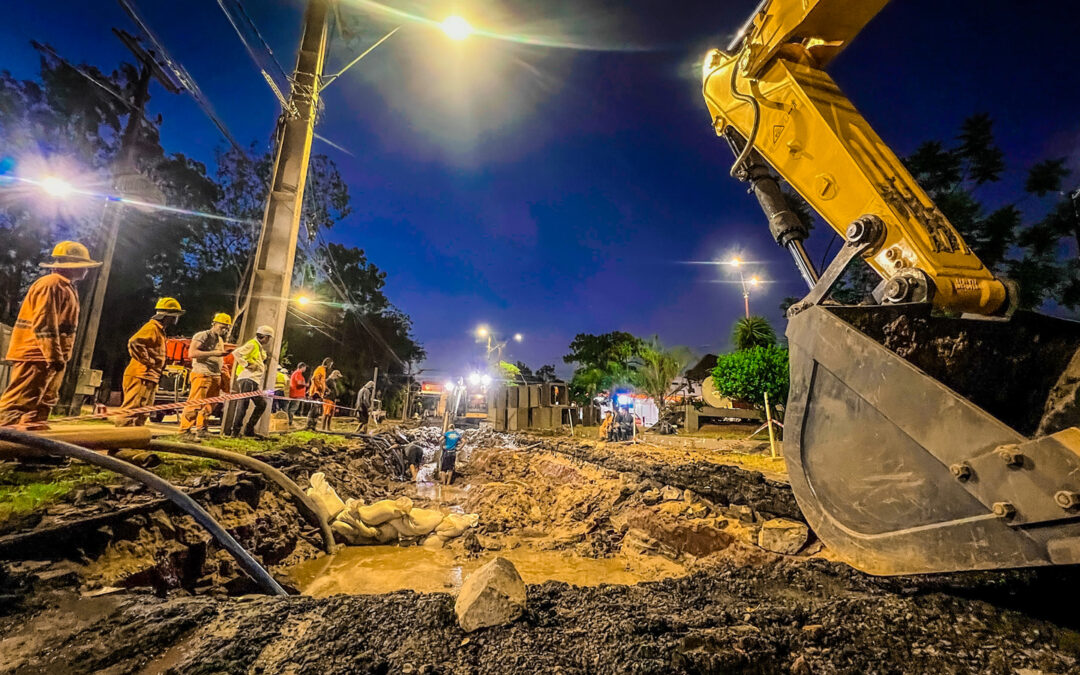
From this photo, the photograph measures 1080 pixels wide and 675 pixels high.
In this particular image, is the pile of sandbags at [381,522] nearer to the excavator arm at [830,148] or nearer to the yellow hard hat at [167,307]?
the yellow hard hat at [167,307]

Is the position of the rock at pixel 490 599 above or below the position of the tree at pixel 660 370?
below

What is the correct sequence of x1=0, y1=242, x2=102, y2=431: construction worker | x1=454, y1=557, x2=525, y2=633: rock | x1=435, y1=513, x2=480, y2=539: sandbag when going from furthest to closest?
x1=435, y1=513, x2=480, y2=539: sandbag, x1=0, y1=242, x2=102, y2=431: construction worker, x1=454, y1=557, x2=525, y2=633: rock

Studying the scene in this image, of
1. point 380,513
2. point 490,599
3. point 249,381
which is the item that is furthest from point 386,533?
point 249,381

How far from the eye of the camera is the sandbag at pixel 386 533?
5348 mm

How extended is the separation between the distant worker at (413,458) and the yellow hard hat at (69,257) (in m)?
8.30

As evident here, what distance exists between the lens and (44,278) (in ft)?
13.8

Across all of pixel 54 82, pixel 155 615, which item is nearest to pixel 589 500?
pixel 155 615

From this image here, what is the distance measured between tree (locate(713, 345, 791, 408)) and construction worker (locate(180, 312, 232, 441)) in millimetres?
16225

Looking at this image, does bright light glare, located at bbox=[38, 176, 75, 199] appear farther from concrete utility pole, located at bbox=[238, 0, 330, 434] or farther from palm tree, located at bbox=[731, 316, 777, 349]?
palm tree, located at bbox=[731, 316, 777, 349]

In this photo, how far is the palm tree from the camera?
22578 millimetres

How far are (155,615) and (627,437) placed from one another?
16.0 m

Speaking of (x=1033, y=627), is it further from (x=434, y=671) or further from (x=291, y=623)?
(x=291, y=623)

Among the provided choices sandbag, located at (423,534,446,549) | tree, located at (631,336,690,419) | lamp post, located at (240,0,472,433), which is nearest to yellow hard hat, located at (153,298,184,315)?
lamp post, located at (240,0,472,433)

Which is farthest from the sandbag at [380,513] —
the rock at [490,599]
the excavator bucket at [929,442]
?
the excavator bucket at [929,442]
